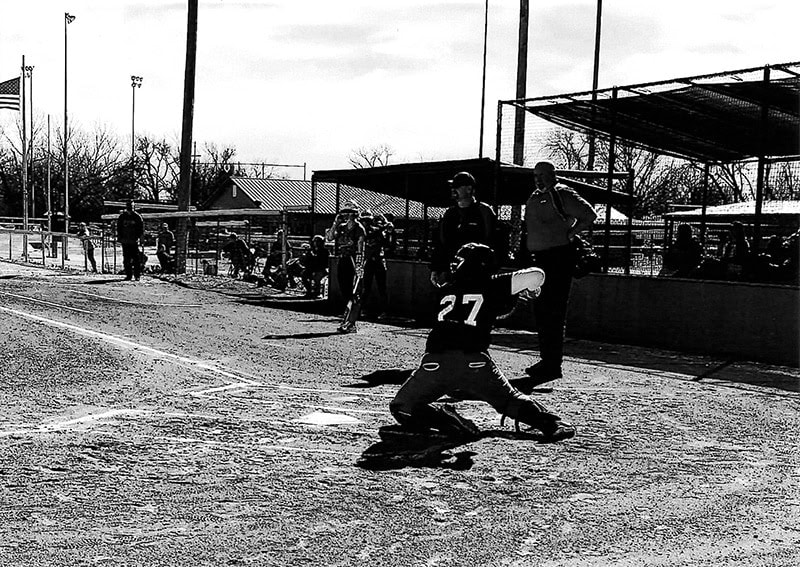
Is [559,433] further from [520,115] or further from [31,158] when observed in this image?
[31,158]

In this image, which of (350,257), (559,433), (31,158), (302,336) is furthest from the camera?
(31,158)

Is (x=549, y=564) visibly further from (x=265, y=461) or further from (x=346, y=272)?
(x=346, y=272)

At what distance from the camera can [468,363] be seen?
254 inches

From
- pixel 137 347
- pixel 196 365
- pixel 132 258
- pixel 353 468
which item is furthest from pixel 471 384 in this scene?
pixel 132 258

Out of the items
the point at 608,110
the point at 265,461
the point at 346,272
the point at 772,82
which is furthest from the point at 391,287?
the point at 265,461

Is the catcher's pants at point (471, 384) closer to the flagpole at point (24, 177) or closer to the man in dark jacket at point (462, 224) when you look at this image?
the man in dark jacket at point (462, 224)

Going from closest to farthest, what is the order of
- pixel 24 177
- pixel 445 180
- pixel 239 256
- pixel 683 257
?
1. pixel 683 257
2. pixel 445 180
3. pixel 239 256
4. pixel 24 177

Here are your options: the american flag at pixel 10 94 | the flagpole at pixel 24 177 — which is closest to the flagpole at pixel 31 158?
the flagpole at pixel 24 177

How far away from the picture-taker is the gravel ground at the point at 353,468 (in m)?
4.50

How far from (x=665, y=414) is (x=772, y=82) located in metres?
5.92

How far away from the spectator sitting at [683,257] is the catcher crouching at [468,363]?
7.58m

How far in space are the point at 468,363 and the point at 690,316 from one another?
629cm

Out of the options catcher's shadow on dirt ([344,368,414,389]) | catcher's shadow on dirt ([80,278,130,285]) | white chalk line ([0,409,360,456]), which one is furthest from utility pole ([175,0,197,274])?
white chalk line ([0,409,360,456])

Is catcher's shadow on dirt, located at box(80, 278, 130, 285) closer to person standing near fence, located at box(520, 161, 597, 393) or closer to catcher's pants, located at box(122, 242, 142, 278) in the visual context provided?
catcher's pants, located at box(122, 242, 142, 278)
